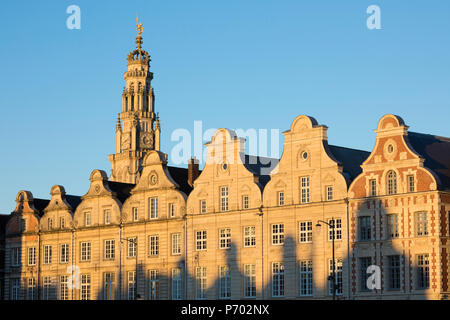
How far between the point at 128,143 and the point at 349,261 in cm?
8340

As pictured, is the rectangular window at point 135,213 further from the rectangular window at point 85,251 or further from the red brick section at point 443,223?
the red brick section at point 443,223

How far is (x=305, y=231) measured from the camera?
71125 mm

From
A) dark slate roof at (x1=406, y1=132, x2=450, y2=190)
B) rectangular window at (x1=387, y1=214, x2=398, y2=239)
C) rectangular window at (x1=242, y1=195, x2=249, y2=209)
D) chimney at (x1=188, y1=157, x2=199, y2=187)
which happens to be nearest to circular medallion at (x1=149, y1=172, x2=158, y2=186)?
chimney at (x1=188, y1=157, x2=199, y2=187)

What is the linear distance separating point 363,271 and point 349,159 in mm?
9851

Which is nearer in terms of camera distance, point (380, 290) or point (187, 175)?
point (380, 290)

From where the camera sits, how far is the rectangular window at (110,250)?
278 ft

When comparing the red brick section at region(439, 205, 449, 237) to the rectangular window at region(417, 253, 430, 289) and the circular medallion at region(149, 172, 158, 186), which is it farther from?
the circular medallion at region(149, 172, 158, 186)

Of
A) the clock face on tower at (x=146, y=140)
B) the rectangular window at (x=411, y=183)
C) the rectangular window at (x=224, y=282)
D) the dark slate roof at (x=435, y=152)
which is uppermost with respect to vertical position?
the clock face on tower at (x=146, y=140)

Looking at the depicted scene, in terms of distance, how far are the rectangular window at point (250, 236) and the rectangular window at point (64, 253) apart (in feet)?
70.7

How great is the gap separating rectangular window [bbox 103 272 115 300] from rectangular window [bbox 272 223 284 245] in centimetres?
1813

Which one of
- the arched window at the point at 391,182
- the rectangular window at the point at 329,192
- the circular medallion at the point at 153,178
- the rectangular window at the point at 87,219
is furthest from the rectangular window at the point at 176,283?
the arched window at the point at 391,182
